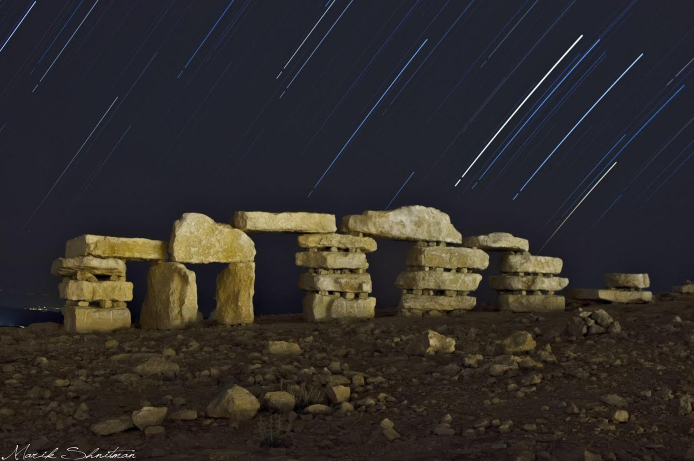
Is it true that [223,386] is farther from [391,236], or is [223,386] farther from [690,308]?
[690,308]

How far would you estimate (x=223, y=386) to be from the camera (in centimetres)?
664

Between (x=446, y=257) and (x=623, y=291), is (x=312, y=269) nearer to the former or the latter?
(x=446, y=257)

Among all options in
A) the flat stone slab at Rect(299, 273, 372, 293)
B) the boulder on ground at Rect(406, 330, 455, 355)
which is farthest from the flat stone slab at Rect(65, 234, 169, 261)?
the boulder on ground at Rect(406, 330, 455, 355)

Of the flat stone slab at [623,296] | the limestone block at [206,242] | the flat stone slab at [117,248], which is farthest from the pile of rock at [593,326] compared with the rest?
the flat stone slab at [117,248]

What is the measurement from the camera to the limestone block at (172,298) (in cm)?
1089

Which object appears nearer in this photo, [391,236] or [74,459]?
[74,459]

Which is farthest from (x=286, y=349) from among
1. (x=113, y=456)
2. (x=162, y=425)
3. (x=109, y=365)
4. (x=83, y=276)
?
(x=83, y=276)

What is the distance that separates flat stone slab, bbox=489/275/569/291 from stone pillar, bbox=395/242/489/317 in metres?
0.70

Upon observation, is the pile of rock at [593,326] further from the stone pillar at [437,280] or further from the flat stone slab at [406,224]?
the flat stone slab at [406,224]

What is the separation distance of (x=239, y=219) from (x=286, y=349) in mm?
3858

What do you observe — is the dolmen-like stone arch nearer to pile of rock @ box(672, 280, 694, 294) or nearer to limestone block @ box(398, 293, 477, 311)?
limestone block @ box(398, 293, 477, 311)

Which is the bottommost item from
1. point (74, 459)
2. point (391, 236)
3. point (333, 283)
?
point (74, 459)

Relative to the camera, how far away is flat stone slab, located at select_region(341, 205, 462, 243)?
39.7 feet

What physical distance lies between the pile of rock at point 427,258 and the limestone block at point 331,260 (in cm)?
55
